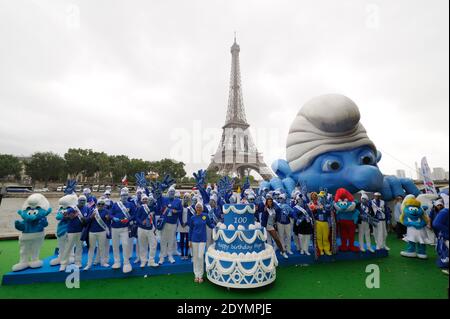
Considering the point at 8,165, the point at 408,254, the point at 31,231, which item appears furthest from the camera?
the point at 8,165

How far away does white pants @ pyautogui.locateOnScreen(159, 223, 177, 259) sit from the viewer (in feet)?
19.8

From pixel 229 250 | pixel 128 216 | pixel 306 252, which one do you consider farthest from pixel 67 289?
pixel 306 252

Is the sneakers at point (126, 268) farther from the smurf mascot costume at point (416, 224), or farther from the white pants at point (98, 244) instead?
the smurf mascot costume at point (416, 224)

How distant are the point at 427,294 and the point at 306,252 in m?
2.58

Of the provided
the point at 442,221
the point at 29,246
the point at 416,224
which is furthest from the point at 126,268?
the point at 416,224

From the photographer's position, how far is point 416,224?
680 centimetres

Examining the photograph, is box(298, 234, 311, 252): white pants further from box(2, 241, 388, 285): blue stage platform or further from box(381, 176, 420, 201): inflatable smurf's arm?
box(381, 176, 420, 201): inflatable smurf's arm

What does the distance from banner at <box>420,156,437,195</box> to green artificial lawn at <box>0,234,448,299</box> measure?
3128 mm

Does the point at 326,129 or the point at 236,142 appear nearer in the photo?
the point at 326,129

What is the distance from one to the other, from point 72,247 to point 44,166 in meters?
45.1

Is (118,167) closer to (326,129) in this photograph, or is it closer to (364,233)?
(326,129)

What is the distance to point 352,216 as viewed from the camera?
689 cm

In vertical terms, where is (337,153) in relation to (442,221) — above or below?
above
